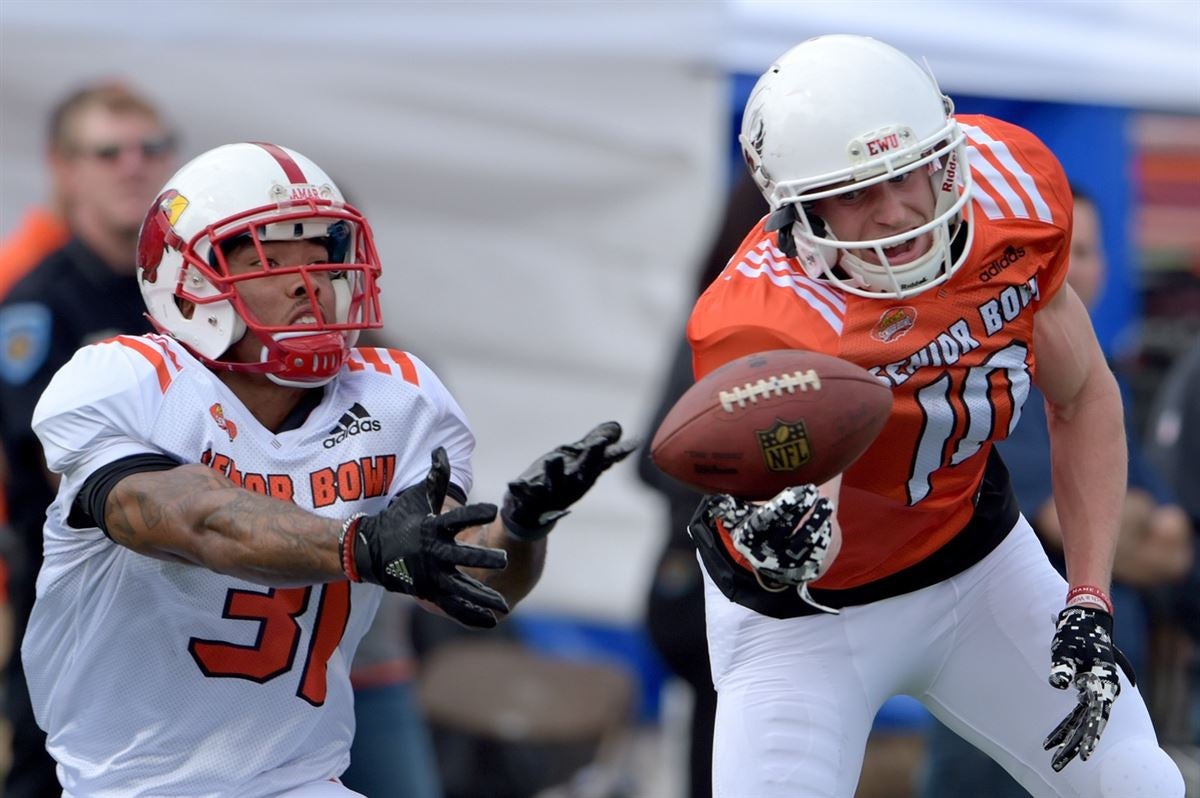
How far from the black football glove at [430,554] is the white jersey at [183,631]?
0.42m

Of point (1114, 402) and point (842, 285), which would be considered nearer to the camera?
point (842, 285)

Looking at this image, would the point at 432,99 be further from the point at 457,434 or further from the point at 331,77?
the point at 457,434

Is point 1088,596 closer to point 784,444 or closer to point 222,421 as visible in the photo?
point 784,444

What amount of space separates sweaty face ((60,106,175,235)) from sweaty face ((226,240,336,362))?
158 centimetres

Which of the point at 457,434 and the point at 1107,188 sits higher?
the point at 457,434

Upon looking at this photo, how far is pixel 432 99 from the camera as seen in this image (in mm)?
6527

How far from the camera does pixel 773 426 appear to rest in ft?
9.11

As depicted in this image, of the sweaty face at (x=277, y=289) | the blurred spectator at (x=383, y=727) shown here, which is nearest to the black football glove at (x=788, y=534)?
the sweaty face at (x=277, y=289)

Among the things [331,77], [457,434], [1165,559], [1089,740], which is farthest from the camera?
[331,77]

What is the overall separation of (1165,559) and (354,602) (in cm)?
261

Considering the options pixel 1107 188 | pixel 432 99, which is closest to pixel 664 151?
pixel 432 99

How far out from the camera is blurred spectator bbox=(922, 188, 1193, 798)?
14.1 ft

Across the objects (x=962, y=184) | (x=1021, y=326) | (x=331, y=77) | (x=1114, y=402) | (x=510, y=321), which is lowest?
(x=510, y=321)

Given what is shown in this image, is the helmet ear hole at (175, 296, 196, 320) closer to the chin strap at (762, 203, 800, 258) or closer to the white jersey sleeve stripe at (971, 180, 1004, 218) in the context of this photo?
the chin strap at (762, 203, 800, 258)
